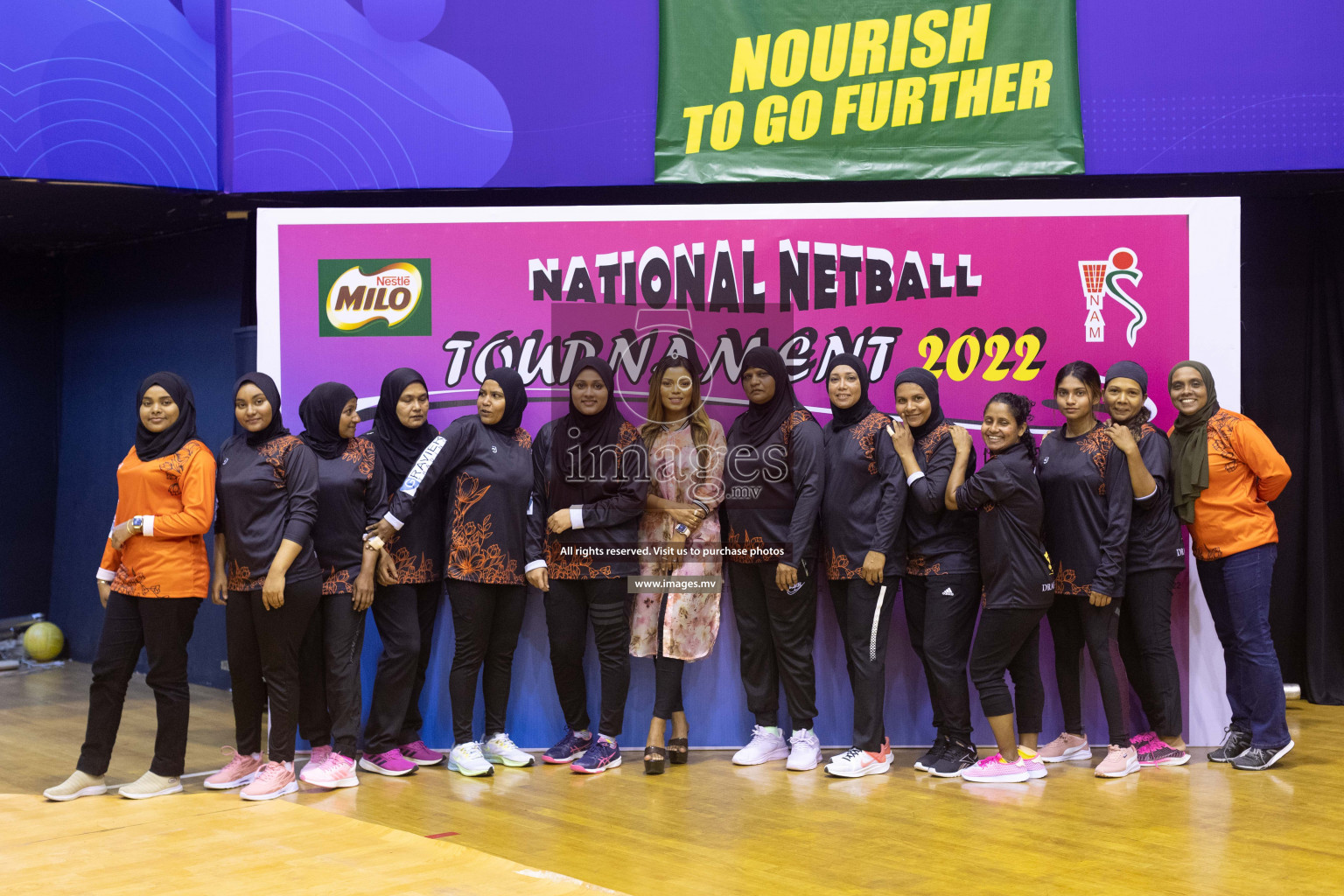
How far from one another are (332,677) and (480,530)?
0.84 meters

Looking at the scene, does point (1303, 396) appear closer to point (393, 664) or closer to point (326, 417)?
point (393, 664)

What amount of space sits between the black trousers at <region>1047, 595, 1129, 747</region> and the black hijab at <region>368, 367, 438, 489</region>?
2.85m

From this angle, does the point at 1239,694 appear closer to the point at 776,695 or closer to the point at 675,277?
the point at 776,695

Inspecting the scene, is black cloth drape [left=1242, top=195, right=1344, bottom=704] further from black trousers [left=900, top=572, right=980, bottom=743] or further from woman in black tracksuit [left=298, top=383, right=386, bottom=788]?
woman in black tracksuit [left=298, top=383, right=386, bottom=788]

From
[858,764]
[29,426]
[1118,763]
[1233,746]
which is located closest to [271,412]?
[858,764]

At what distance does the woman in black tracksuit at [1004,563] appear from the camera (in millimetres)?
4754

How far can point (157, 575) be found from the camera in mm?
4504

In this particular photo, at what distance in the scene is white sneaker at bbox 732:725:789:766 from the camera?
16.6ft

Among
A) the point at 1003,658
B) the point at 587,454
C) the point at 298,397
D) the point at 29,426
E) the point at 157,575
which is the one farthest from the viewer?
the point at 29,426

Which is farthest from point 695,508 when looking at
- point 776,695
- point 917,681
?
point 917,681

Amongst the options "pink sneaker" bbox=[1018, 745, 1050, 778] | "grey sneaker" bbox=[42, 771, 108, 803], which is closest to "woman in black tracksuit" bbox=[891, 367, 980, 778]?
"pink sneaker" bbox=[1018, 745, 1050, 778]

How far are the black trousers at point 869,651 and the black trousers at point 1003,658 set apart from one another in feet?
1.24

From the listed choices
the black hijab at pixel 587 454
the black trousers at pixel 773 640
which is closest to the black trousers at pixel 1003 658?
the black trousers at pixel 773 640

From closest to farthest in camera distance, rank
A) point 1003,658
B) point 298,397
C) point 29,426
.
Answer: point 1003,658, point 298,397, point 29,426
